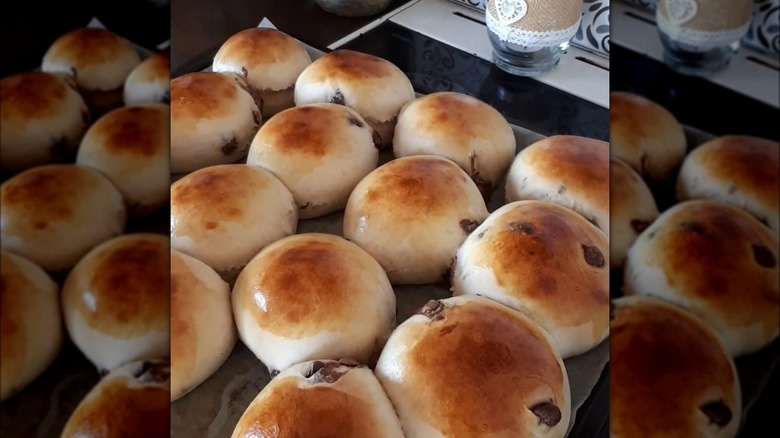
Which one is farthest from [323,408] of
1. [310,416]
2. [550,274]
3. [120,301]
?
[120,301]

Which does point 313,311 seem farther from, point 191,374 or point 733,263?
point 733,263

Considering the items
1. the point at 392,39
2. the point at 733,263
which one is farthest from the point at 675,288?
the point at 392,39

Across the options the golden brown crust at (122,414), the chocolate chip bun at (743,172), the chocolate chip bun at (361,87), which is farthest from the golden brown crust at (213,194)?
the chocolate chip bun at (743,172)

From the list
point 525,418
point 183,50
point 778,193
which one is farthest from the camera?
point 183,50

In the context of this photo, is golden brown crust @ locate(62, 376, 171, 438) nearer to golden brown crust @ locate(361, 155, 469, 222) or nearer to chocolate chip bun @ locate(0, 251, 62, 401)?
chocolate chip bun @ locate(0, 251, 62, 401)

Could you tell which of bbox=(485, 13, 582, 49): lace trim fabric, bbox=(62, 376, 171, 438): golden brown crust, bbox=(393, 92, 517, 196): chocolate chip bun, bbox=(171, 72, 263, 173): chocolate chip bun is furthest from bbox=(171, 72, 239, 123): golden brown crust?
bbox=(62, 376, 171, 438): golden brown crust

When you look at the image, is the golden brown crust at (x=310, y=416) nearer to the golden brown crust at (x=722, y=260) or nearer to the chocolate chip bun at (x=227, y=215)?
the chocolate chip bun at (x=227, y=215)
